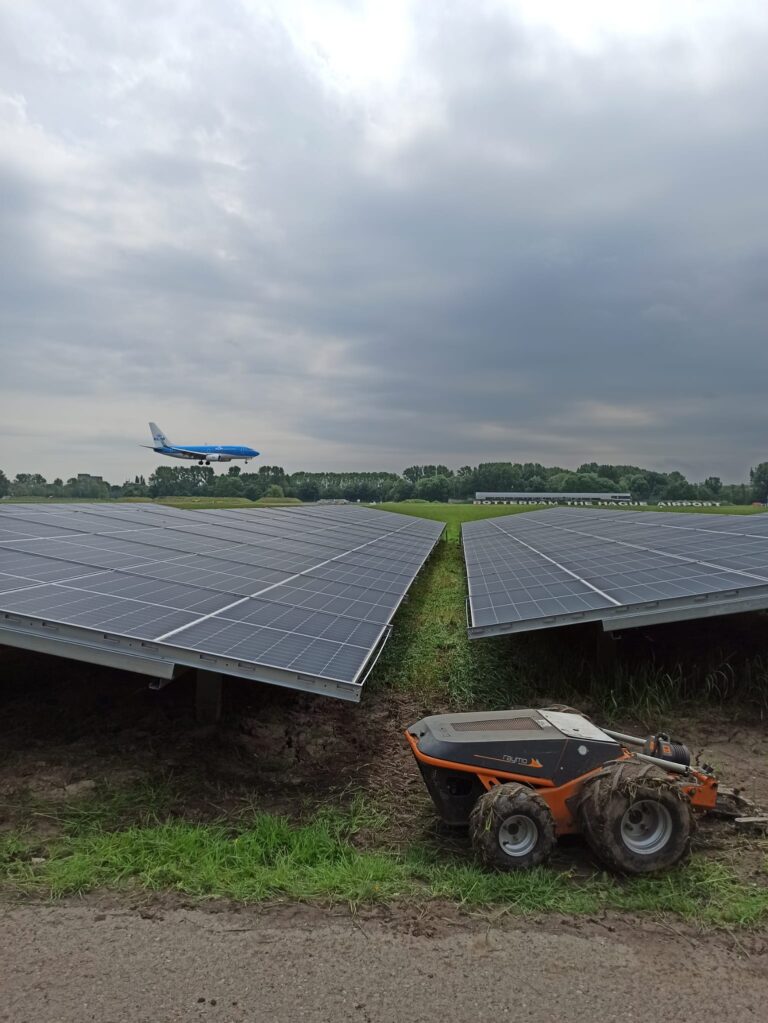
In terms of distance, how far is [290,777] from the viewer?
870cm

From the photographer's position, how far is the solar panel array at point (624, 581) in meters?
10.6

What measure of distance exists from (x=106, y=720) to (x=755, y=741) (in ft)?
33.8

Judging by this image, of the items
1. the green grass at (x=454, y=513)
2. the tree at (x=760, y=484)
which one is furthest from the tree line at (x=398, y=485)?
the green grass at (x=454, y=513)

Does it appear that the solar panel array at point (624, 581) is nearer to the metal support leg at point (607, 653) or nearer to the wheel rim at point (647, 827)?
the metal support leg at point (607, 653)

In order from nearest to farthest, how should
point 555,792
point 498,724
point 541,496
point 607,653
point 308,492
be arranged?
point 555,792, point 498,724, point 607,653, point 308,492, point 541,496

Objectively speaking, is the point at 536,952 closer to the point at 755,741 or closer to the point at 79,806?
the point at 79,806

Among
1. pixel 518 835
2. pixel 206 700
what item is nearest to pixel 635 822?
pixel 518 835

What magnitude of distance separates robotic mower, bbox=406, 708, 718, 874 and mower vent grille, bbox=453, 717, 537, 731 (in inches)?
0.4

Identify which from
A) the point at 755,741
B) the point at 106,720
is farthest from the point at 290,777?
the point at 755,741

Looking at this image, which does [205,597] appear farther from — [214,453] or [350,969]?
[214,453]

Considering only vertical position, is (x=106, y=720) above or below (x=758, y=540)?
below

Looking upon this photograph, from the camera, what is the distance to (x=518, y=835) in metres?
6.46

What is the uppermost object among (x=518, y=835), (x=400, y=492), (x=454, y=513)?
(x=400, y=492)

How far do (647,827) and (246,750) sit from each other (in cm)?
541
